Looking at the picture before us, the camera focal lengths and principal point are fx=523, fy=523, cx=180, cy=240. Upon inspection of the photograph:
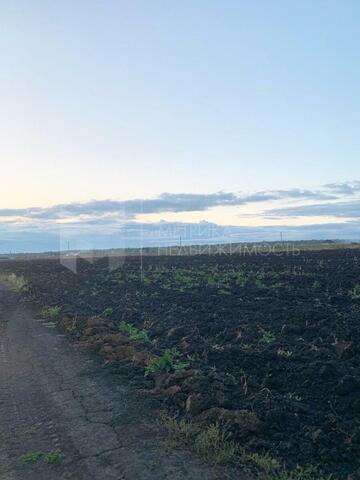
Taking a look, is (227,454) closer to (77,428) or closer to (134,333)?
(77,428)

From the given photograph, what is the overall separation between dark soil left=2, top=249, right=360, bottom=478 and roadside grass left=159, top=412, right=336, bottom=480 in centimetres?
18

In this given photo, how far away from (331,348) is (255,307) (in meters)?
6.10

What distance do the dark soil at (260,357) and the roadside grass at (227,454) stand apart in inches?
7.1

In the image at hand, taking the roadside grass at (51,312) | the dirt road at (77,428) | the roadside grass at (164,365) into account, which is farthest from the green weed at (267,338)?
the roadside grass at (51,312)

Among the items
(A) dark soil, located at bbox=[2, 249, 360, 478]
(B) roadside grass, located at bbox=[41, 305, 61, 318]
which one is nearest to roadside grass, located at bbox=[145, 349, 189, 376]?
(A) dark soil, located at bbox=[2, 249, 360, 478]

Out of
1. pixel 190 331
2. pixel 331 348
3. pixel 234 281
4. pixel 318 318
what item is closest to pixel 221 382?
pixel 331 348

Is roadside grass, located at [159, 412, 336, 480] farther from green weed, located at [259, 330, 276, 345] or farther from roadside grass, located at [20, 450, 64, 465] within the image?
green weed, located at [259, 330, 276, 345]

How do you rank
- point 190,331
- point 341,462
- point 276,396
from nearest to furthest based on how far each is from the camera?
1. point 341,462
2. point 276,396
3. point 190,331

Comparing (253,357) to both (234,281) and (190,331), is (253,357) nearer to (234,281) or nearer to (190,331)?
(190,331)

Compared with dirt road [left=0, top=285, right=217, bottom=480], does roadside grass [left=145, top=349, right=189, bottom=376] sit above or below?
above

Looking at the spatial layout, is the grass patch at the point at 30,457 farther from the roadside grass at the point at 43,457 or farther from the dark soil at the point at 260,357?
the dark soil at the point at 260,357

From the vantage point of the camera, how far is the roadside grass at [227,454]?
5070 mm

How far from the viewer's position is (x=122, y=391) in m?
8.28

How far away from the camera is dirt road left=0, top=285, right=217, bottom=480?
5418 millimetres
